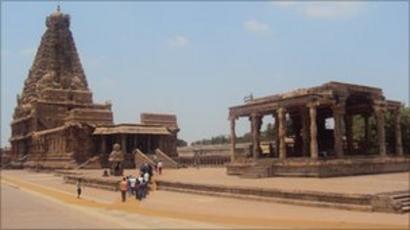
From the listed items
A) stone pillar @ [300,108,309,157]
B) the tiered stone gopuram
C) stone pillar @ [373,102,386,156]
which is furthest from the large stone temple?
stone pillar @ [373,102,386,156]

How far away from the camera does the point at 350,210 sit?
1583cm

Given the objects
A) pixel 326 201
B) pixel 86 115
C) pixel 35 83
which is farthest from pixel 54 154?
pixel 326 201

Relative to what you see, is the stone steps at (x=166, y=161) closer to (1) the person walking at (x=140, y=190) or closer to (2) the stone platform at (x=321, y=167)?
(2) the stone platform at (x=321, y=167)

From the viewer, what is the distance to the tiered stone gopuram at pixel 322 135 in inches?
1156

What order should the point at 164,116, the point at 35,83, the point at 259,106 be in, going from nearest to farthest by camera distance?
the point at 259,106
the point at 164,116
the point at 35,83

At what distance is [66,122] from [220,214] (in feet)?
133

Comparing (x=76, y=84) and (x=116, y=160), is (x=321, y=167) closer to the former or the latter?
(x=116, y=160)

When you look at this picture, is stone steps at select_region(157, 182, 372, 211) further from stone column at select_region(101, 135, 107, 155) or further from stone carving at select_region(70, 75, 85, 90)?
Answer: stone carving at select_region(70, 75, 85, 90)

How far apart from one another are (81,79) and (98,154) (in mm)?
26041

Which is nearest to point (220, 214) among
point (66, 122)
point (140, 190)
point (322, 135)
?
point (140, 190)

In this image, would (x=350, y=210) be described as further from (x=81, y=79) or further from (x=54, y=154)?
(x=81, y=79)

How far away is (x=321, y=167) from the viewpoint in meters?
28.3

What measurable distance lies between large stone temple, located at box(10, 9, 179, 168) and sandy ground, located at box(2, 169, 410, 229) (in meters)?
24.5

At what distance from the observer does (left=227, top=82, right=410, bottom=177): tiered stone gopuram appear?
29.4 metres
